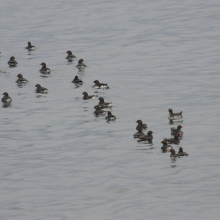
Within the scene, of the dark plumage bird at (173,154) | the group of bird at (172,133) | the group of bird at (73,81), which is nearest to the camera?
the dark plumage bird at (173,154)

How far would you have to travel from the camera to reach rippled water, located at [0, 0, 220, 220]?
25859 millimetres

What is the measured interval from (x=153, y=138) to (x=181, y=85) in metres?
12.8

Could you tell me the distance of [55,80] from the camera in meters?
49.8

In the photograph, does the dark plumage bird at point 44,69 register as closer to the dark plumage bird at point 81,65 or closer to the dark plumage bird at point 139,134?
the dark plumage bird at point 81,65

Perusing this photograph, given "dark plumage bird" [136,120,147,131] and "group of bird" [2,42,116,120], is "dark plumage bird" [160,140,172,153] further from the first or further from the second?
"group of bird" [2,42,116,120]

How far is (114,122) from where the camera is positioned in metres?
37.5


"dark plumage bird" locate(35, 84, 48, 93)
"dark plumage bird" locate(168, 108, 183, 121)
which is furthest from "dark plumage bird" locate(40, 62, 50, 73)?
"dark plumage bird" locate(168, 108, 183, 121)

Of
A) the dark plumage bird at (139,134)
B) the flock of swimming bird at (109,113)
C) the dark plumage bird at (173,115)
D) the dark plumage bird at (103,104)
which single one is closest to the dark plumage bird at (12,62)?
the flock of swimming bird at (109,113)

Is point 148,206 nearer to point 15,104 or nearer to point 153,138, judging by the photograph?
point 153,138

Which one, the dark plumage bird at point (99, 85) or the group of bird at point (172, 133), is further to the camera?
the dark plumage bird at point (99, 85)

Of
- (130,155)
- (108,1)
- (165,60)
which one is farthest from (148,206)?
(108,1)

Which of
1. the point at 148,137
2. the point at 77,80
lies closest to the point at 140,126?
the point at 148,137

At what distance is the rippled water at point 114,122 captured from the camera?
2586 centimetres

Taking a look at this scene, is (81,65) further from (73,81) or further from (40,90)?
(40,90)
